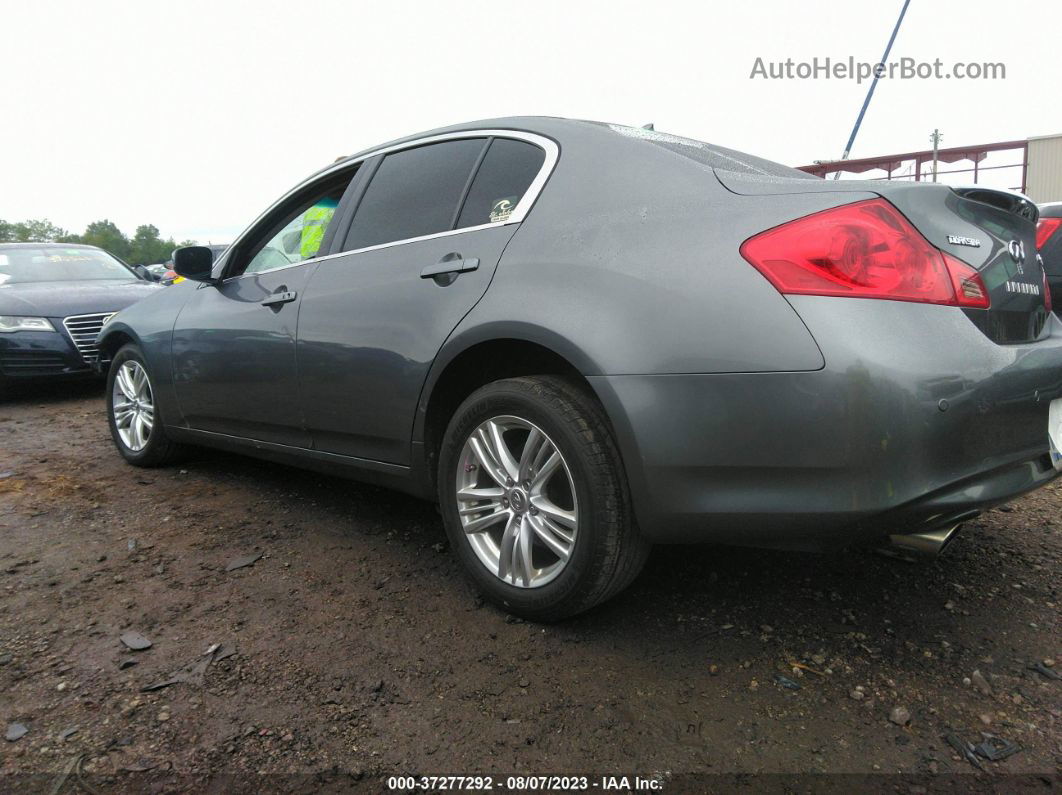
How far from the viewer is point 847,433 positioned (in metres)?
1.76

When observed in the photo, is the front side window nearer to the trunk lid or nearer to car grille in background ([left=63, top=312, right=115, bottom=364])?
the trunk lid

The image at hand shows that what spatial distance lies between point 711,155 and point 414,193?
1.12m

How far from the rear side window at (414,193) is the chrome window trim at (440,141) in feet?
0.08

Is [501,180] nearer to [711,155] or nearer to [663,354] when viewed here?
[711,155]

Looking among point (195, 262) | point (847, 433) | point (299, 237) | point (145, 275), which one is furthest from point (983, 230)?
point (145, 275)

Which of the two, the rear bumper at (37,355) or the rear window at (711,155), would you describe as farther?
the rear bumper at (37,355)

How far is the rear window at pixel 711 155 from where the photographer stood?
2.34 meters

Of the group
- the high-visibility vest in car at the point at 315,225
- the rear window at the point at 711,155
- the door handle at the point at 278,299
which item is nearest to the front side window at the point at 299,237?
the high-visibility vest in car at the point at 315,225

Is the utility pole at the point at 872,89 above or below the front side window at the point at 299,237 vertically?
above

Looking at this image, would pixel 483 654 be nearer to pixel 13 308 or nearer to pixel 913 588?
pixel 913 588

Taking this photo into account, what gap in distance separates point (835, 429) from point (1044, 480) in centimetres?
74

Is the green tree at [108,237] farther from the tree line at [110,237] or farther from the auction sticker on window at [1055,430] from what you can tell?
the auction sticker on window at [1055,430]

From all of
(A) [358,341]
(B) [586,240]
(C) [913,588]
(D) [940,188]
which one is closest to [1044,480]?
(C) [913,588]

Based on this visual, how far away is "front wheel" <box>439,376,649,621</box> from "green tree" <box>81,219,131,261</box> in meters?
118
